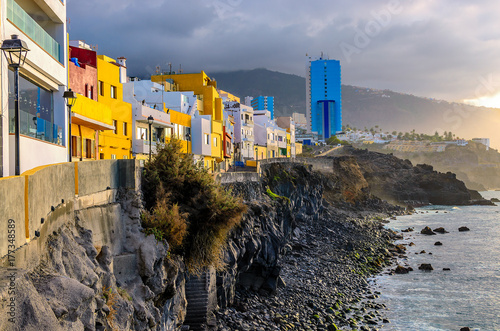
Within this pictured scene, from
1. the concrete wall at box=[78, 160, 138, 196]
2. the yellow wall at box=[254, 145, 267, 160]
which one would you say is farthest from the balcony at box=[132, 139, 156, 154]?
the yellow wall at box=[254, 145, 267, 160]

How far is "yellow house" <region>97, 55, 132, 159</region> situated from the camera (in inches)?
1244

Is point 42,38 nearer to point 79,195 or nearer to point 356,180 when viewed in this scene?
point 79,195

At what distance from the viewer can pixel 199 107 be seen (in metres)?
51.8

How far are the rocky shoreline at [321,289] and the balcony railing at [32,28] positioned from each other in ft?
44.3

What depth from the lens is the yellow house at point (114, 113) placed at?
3159 cm

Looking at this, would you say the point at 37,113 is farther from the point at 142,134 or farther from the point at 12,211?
the point at 142,134

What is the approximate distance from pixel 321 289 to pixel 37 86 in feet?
72.9

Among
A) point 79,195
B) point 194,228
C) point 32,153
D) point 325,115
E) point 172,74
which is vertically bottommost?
point 194,228

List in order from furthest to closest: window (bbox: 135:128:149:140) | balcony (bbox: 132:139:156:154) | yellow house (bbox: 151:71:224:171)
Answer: yellow house (bbox: 151:71:224:171) → window (bbox: 135:128:149:140) → balcony (bbox: 132:139:156:154)

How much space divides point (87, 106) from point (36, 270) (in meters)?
19.6

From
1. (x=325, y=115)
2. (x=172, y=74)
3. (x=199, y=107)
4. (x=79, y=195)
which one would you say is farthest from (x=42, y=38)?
(x=325, y=115)

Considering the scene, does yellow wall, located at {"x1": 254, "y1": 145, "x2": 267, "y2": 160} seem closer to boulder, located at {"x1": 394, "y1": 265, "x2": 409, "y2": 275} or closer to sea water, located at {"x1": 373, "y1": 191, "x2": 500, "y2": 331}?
sea water, located at {"x1": 373, "y1": 191, "x2": 500, "y2": 331}

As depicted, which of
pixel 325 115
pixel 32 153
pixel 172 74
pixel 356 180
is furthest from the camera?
pixel 325 115

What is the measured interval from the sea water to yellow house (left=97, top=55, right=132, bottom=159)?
2055cm
